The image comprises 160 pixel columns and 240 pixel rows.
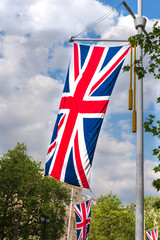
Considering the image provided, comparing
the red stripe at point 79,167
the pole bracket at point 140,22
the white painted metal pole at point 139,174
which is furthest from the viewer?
the pole bracket at point 140,22

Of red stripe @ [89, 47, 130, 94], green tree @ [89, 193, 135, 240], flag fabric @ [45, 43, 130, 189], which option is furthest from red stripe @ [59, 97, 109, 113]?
green tree @ [89, 193, 135, 240]

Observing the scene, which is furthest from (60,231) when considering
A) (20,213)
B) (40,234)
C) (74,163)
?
(74,163)

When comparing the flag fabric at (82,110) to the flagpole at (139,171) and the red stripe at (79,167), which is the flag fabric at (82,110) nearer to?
the red stripe at (79,167)

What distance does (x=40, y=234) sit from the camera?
35.7 metres

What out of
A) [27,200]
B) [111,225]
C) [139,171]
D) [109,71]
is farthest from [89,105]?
[111,225]

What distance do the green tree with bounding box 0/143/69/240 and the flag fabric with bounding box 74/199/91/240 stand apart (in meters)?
12.5

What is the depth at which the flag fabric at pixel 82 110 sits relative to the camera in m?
8.52

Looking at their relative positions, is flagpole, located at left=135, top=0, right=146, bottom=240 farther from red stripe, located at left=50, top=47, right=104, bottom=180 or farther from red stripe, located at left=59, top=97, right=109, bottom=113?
red stripe, located at left=50, top=47, right=104, bottom=180

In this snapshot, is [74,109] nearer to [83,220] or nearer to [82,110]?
[82,110]

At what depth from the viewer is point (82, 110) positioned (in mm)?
9047

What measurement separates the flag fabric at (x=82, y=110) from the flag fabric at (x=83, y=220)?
575 inches

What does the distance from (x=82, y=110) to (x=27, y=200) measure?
2861 centimetres

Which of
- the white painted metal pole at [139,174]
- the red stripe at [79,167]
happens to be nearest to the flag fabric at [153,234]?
the red stripe at [79,167]

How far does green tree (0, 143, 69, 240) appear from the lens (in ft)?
116
